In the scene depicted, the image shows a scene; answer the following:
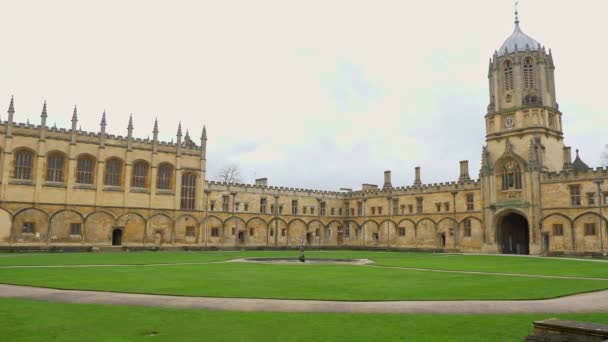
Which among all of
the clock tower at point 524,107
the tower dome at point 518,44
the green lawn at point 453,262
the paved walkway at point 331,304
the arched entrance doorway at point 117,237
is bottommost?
the green lawn at point 453,262

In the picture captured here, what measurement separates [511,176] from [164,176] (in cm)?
3634

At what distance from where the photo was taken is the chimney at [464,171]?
180 feet

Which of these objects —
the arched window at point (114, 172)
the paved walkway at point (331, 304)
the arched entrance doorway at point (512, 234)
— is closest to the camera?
the paved walkway at point (331, 304)

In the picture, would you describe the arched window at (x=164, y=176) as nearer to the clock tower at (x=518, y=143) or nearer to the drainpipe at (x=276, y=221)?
the drainpipe at (x=276, y=221)

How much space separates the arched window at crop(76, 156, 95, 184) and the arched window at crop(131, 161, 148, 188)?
4.07 m

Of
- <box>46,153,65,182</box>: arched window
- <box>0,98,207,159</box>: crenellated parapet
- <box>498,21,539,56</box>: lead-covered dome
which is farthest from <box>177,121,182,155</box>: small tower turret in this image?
<box>498,21,539,56</box>: lead-covered dome

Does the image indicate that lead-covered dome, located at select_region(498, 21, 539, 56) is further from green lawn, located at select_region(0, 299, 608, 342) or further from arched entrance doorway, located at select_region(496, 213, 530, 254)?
green lawn, located at select_region(0, 299, 608, 342)

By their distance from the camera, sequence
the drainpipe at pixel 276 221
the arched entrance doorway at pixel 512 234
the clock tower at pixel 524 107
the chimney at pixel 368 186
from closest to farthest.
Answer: the clock tower at pixel 524 107 → the arched entrance doorway at pixel 512 234 → the drainpipe at pixel 276 221 → the chimney at pixel 368 186

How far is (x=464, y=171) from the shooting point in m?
56.0

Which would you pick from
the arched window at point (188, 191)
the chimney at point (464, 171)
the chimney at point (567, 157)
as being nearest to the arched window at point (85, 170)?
the arched window at point (188, 191)

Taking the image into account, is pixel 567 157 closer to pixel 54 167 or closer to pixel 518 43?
pixel 518 43

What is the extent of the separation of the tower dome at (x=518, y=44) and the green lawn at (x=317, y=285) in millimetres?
39335

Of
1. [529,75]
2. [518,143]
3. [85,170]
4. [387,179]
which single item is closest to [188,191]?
[85,170]

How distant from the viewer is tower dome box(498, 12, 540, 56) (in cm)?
5188
